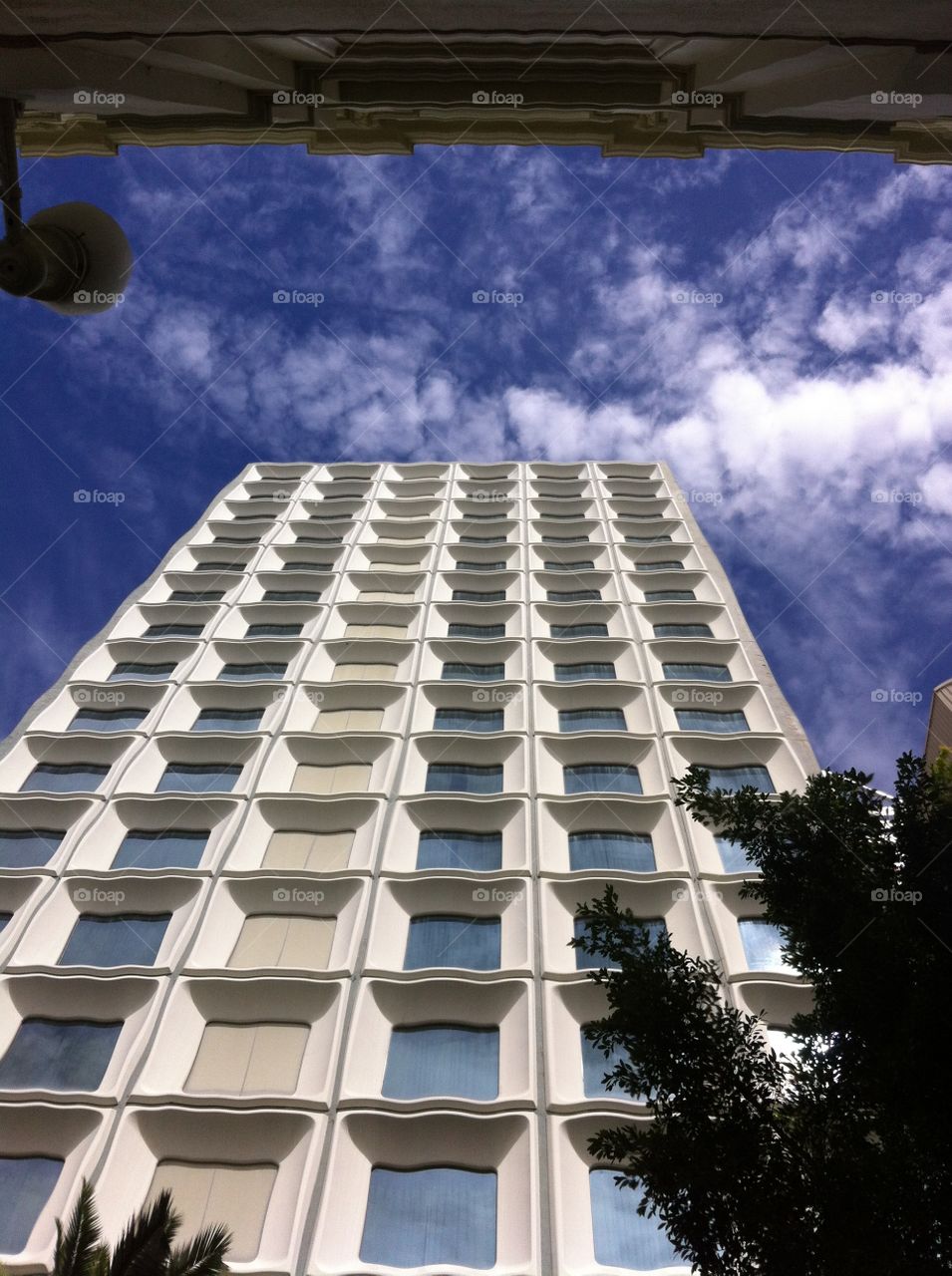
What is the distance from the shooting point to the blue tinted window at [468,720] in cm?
2120

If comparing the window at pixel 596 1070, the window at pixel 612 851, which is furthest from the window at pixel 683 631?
the window at pixel 596 1070

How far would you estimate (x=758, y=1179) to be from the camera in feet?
19.0

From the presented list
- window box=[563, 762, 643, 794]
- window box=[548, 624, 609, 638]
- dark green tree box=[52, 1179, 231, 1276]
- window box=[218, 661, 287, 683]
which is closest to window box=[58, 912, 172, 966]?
dark green tree box=[52, 1179, 231, 1276]

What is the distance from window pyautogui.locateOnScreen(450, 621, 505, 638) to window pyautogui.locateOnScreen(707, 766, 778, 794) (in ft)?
25.5

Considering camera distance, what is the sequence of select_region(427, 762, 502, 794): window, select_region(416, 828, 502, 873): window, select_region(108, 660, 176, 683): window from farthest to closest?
select_region(108, 660, 176, 683): window → select_region(427, 762, 502, 794): window → select_region(416, 828, 502, 873): window

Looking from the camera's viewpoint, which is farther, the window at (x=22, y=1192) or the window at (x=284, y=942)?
the window at (x=284, y=942)

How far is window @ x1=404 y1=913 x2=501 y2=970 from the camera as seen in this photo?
14.8m

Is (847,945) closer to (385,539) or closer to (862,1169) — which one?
(862,1169)

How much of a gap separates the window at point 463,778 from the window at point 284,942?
167 inches

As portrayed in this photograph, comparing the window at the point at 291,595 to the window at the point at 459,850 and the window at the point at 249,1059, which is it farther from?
the window at the point at 249,1059

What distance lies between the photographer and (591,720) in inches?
858

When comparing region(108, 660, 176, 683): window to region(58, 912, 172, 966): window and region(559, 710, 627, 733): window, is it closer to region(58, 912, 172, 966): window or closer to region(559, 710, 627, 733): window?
region(58, 912, 172, 966): window

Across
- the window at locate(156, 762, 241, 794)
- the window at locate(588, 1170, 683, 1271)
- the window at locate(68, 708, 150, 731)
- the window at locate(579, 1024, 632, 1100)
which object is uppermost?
the window at locate(68, 708, 150, 731)

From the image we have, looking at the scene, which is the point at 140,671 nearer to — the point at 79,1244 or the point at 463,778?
the point at 463,778
